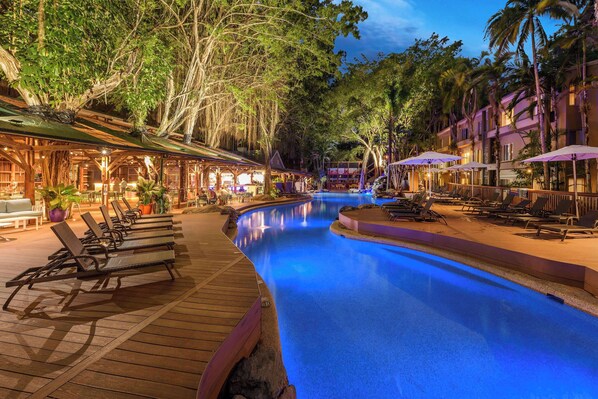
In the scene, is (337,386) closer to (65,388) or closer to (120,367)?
(120,367)

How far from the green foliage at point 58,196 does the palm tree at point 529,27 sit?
19.3 metres

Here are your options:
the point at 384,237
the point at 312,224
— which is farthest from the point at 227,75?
the point at 384,237

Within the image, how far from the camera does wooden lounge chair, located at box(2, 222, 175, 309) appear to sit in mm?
3697

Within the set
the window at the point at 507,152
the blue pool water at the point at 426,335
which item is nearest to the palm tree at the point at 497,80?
the window at the point at 507,152

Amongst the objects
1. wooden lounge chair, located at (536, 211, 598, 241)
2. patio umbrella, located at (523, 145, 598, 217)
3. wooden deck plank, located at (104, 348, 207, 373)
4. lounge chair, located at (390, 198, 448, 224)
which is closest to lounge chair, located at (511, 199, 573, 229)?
patio umbrella, located at (523, 145, 598, 217)

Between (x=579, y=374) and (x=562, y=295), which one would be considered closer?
(x=579, y=374)

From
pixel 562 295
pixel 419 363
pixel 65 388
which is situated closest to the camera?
pixel 65 388

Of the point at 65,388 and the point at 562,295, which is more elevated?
the point at 65,388

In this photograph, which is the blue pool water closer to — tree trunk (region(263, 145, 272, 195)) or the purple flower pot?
the purple flower pot

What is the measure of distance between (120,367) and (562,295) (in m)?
6.44

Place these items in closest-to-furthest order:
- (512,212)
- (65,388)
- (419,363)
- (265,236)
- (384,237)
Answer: (65,388)
(419,363)
(384,237)
(512,212)
(265,236)

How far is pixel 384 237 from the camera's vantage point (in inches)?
415

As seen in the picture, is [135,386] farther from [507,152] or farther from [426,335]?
[507,152]

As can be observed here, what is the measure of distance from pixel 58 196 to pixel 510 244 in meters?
12.0
